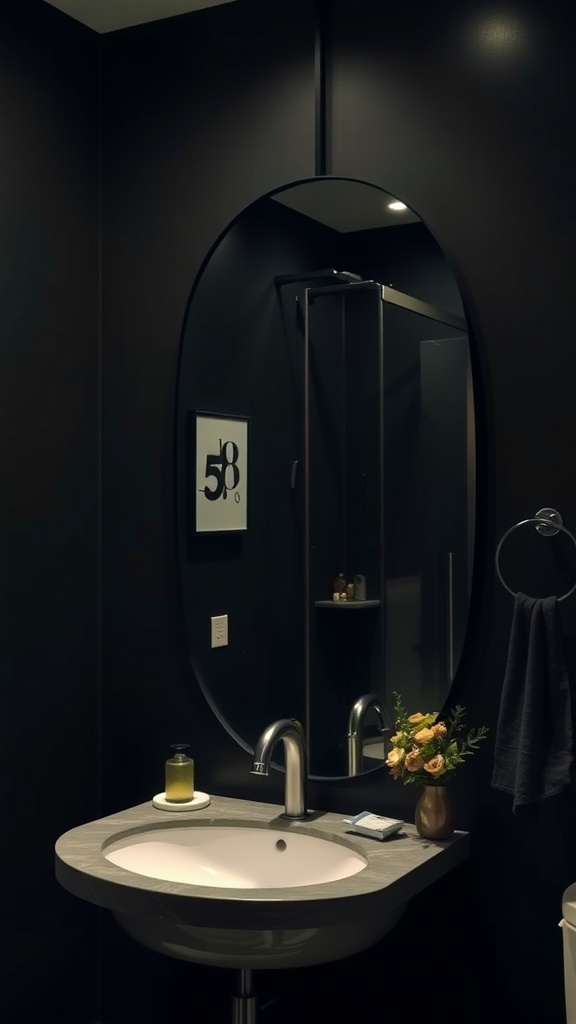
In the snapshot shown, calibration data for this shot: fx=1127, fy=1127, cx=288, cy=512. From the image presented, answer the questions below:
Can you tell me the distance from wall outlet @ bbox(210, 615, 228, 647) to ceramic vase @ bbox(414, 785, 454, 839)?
2.02ft

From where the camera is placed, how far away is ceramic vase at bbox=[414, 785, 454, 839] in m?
2.17

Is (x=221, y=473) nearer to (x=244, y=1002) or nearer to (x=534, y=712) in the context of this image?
(x=534, y=712)

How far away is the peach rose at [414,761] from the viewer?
2150 mm

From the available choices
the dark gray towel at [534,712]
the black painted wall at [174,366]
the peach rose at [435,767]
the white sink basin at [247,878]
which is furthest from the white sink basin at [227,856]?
the dark gray towel at [534,712]

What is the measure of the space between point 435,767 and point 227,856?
0.54 meters

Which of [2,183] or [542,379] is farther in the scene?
[2,183]

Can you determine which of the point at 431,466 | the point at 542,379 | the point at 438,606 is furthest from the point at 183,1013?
the point at 542,379

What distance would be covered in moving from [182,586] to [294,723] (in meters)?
0.47

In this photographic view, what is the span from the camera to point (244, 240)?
253 cm

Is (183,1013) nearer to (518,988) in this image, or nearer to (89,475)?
(518,988)

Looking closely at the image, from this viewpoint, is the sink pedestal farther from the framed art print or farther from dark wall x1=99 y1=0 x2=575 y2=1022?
the framed art print

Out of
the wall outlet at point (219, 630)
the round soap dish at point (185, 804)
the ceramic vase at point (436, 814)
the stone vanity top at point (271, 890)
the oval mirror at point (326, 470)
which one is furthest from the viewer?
the wall outlet at point (219, 630)

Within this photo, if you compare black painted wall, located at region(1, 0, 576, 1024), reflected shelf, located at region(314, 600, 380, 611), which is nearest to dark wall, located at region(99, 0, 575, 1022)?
black painted wall, located at region(1, 0, 576, 1024)

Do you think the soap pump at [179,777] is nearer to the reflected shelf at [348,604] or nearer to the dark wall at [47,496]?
the dark wall at [47,496]
